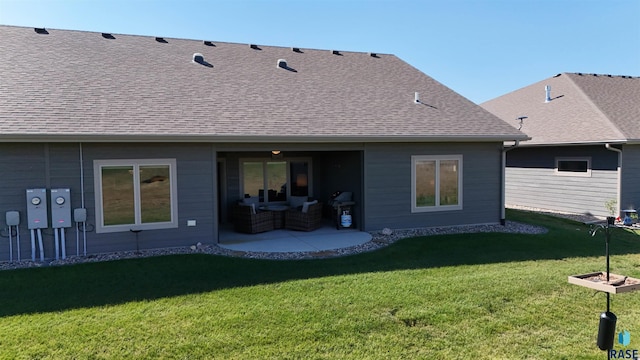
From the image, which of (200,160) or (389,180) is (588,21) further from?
(200,160)

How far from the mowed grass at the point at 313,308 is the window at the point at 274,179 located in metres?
4.42

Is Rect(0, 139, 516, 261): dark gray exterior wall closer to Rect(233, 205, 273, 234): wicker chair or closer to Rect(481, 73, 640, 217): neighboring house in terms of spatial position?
Rect(233, 205, 273, 234): wicker chair

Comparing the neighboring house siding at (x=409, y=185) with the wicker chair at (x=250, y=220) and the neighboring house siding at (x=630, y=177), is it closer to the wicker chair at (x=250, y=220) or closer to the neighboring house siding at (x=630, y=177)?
the wicker chair at (x=250, y=220)

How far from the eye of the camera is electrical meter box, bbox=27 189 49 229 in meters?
7.70

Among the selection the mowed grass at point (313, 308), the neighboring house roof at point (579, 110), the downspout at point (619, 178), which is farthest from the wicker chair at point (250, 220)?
the downspout at point (619, 178)

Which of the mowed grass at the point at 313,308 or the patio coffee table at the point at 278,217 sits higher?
the patio coffee table at the point at 278,217

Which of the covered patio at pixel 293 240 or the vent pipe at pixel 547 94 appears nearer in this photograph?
the covered patio at pixel 293 240

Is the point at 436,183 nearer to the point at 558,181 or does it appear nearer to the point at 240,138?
the point at 240,138

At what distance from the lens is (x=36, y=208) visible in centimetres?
774

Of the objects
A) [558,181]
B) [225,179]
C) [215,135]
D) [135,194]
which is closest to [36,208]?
[135,194]

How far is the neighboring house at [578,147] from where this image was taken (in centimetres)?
1259

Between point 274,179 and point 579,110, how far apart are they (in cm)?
1055

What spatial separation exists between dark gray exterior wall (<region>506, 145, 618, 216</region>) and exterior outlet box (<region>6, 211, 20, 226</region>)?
14813 millimetres

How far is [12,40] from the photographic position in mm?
10781
